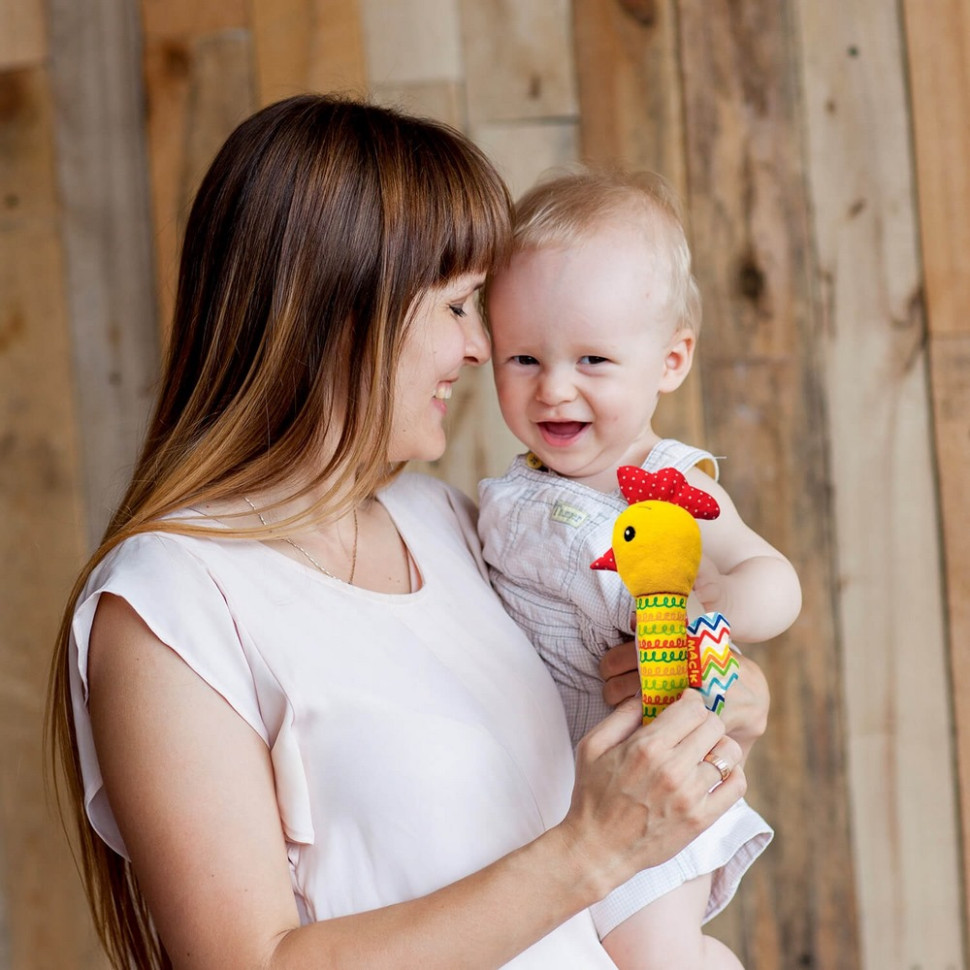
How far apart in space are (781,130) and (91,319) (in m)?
1.24

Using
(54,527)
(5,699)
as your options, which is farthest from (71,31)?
(5,699)

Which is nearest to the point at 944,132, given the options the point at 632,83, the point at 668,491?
the point at 632,83

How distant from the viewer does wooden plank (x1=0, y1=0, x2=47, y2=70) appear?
2.01m

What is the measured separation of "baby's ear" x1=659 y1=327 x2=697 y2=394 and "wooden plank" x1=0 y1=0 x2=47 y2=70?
135 cm

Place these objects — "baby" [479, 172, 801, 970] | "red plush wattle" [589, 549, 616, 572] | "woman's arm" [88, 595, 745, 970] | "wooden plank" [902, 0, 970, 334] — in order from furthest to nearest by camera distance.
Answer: "wooden plank" [902, 0, 970, 334], "baby" [479, 172, 801, 970], "red plush wattle" [589, 549, 616, 572], "woman's arm" [88, 595, 745, 970]

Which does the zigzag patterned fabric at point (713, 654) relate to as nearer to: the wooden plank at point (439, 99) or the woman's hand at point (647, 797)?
the woman's hand at point (647, 797)

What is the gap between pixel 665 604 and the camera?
39.8 inches

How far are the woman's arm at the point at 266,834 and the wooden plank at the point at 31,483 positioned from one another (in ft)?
3.73

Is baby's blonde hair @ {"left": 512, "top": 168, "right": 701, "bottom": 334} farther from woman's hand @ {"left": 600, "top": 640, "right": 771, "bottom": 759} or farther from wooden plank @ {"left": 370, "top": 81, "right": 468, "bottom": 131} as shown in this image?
wooden plank @ {"left": 370, "top": 81, "right": 468, "bottom": 131}

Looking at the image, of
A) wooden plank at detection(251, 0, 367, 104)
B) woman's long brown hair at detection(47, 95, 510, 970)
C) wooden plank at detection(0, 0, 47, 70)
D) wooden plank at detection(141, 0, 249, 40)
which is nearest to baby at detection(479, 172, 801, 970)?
woman's long brown hair at detection(47, 95, 510, 970)

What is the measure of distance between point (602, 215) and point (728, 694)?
522mm

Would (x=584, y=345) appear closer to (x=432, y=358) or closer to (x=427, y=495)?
(x=432, y=358)

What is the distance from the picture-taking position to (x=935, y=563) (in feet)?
6.53

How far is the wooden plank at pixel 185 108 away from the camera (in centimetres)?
200
